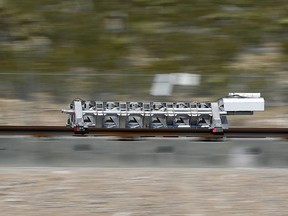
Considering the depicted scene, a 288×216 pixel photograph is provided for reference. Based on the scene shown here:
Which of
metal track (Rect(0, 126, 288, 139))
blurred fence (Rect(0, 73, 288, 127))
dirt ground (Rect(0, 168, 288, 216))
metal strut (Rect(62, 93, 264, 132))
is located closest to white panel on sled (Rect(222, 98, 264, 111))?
metal strut (Rect(62, 93, 264, 132))

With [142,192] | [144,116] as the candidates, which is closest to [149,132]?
[144,116]

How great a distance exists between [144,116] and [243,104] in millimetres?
2238

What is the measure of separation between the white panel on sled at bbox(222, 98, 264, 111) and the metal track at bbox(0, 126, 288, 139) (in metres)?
0.47

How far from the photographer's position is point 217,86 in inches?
647

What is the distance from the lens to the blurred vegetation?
873 inches

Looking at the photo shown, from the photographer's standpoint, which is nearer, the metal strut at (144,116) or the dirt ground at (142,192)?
the dirt ground at (142,192)

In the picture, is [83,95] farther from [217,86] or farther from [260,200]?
[260,200]

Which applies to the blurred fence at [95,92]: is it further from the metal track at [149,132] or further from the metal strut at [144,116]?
the metal strut at [144,116]

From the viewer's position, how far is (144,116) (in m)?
13.8

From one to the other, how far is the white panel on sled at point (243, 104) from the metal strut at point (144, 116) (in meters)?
0.08

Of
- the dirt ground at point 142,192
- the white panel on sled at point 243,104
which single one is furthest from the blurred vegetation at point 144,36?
the dirt ground at point 142,192

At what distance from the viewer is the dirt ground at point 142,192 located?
417 inches

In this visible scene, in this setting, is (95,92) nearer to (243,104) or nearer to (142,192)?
(243,104)

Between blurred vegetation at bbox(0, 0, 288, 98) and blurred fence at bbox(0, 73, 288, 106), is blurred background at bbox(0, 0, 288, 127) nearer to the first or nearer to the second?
blurred vegetation at bbox(0, 0, 288, 98)
